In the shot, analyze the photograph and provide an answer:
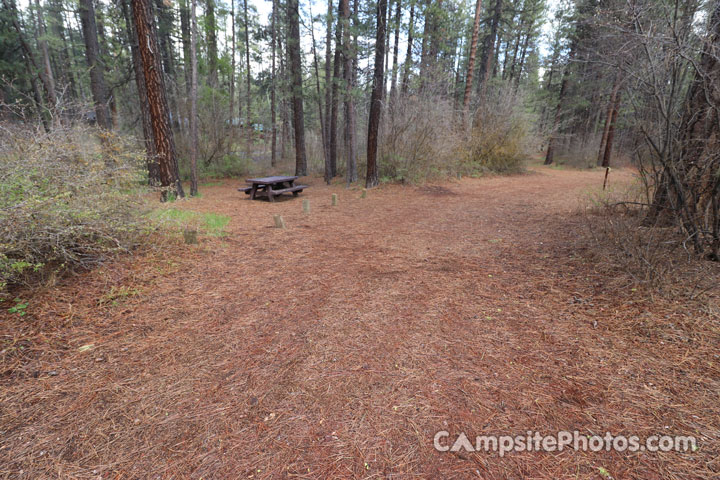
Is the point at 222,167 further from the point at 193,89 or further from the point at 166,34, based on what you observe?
the point at 166,34

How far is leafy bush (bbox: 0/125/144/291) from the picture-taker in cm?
243

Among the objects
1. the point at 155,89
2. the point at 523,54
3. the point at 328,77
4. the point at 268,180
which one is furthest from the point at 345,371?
the point at 523,54

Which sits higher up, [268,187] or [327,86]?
[327,86]

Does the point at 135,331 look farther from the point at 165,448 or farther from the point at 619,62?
the point at 619,62

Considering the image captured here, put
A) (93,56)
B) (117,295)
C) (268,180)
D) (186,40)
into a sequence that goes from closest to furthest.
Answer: (117,295)
(268,180)
(93,56)
(186,40)

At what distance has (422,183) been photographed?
10.5 metres

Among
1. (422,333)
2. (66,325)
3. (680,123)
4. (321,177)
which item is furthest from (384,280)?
(321,177)

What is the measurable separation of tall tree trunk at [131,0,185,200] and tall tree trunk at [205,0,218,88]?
21.6 feet

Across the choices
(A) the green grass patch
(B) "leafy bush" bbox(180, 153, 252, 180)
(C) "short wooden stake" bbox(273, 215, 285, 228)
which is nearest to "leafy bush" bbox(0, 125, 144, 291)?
(A) the green grass patch

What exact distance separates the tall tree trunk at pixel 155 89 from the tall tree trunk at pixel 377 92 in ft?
18.9

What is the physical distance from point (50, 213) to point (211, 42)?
13122mm

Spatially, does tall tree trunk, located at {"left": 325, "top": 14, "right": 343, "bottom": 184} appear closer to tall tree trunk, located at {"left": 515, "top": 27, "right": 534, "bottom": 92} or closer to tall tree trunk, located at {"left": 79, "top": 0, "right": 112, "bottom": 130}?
tall tree trunk, located at {"left": 79, "top": 0, "right": 112, "bottom": 130}

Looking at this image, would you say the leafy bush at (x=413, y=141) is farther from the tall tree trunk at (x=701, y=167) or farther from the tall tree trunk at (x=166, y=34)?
the tall tree trunk at (x=166, y=34)

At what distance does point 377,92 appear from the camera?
9328 millimetres
